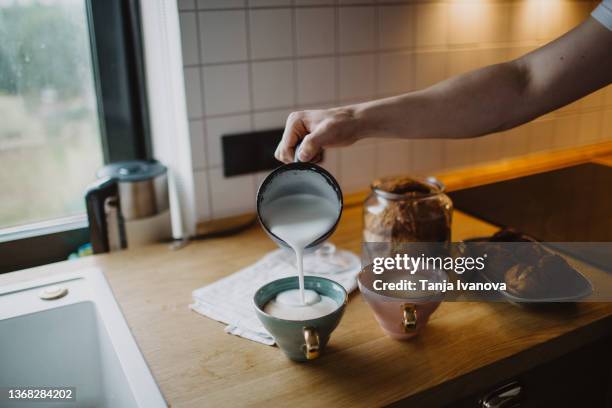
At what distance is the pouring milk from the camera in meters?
0.80

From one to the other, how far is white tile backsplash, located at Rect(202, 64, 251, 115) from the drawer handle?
779 mm

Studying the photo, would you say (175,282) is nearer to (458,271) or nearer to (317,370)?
(317,370)

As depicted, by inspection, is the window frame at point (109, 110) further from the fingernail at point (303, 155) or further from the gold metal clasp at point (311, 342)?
the gold metal clasp at point (311, 342)

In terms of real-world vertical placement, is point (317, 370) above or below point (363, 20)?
below

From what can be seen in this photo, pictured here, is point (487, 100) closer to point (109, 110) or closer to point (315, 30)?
point (315, 30)

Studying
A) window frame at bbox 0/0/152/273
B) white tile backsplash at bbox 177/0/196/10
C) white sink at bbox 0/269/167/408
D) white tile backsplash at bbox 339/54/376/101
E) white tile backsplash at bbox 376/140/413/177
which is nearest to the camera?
white sink at bbox 0/269/167/408

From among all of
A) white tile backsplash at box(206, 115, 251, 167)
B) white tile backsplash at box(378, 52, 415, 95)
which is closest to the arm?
white tile backsplash at box(206, 115, 251, 167)

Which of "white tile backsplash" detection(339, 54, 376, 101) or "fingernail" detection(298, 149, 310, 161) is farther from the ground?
"white tile backsplash" detection(339, 54, 376, 101)

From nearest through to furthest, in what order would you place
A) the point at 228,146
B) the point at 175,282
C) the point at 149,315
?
the point at 149,315 < the point at 175,282 < the point at 228,146

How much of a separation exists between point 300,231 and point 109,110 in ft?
2.28

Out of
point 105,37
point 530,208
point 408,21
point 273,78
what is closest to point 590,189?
point 530,208

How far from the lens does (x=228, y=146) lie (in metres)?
1.25

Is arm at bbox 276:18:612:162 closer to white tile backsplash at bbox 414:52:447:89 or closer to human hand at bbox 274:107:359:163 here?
human hand at bbox 274:107:359:163

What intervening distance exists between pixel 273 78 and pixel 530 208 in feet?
2.28
